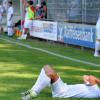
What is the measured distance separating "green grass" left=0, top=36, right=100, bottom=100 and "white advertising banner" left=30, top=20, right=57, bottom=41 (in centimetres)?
131

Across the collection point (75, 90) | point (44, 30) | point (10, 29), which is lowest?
point (10, 29)

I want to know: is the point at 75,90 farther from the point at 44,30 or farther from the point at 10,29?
the point at 10,29

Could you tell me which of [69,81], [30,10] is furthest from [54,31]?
[69,81]

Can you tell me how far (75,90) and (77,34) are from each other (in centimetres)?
1081

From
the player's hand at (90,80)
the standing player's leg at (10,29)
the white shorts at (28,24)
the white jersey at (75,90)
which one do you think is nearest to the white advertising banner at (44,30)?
the white shorts at (28,24)

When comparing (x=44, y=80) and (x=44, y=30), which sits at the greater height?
(x=44, y=80)

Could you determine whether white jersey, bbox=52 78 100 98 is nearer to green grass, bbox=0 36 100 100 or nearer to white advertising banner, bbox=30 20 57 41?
green grass, bbox=0 36 100 100

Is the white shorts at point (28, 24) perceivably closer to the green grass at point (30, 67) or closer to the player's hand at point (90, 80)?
the green grass at point (30, 67)

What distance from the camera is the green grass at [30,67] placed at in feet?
33.2

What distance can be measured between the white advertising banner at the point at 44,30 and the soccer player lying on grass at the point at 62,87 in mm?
12748

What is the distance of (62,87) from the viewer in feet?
28.6

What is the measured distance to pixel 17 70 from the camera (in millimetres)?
13062

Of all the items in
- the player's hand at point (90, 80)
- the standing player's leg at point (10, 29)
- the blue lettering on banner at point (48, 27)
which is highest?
the player's hand at point (90, 80)

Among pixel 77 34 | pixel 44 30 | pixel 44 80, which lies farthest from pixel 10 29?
pixel 44 80
